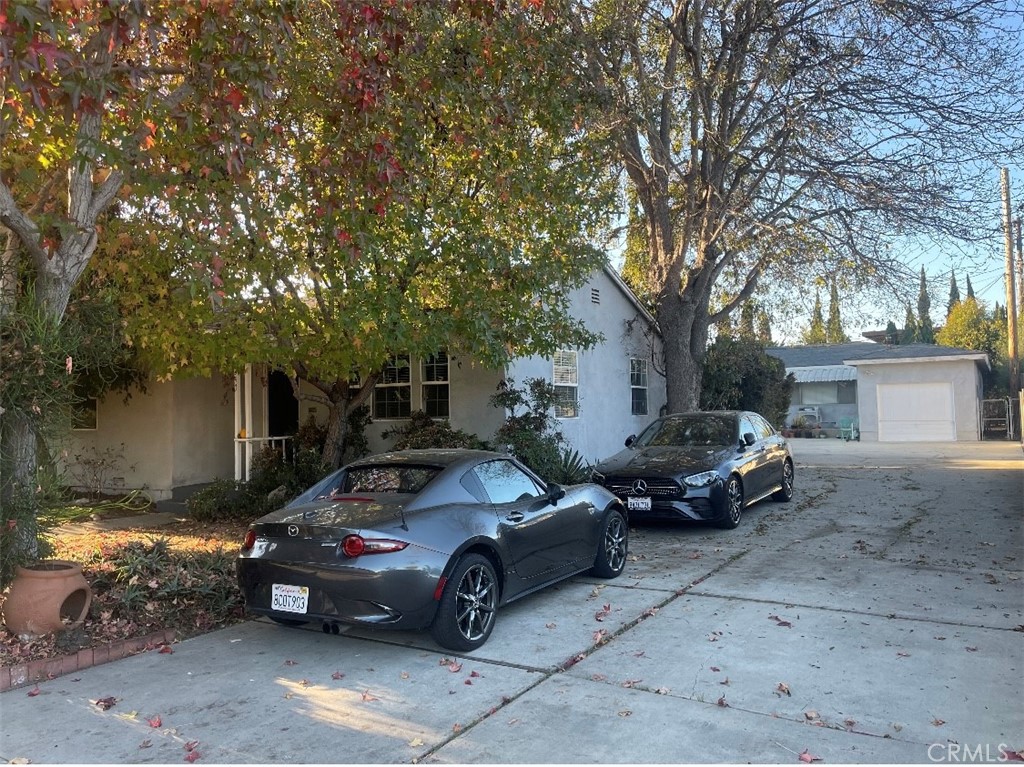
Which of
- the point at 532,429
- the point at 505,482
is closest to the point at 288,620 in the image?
the point at 505,482

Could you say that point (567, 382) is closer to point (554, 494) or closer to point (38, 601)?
point (554, 494)

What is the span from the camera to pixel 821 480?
1576cm

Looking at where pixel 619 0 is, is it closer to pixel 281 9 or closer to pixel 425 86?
pixel 425 86

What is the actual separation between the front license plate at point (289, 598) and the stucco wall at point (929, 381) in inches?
1169

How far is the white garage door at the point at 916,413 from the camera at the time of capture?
29609mm

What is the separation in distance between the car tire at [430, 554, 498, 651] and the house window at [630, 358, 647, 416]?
11773 millimetres

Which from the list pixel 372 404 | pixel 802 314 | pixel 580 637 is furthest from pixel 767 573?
pixel 802 314

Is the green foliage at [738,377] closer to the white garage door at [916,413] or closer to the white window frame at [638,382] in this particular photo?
the white window frame at [638,382]

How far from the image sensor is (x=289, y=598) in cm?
525

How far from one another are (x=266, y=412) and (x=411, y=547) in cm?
987

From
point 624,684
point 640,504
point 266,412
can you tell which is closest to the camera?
point 624,684

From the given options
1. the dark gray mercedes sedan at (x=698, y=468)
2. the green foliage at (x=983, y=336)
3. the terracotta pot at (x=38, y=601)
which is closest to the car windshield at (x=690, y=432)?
the dark gray mercedes sedan at (x=698, y=468)

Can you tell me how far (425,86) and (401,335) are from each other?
8.81 ft

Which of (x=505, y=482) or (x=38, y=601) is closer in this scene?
(x=38, y=601)
